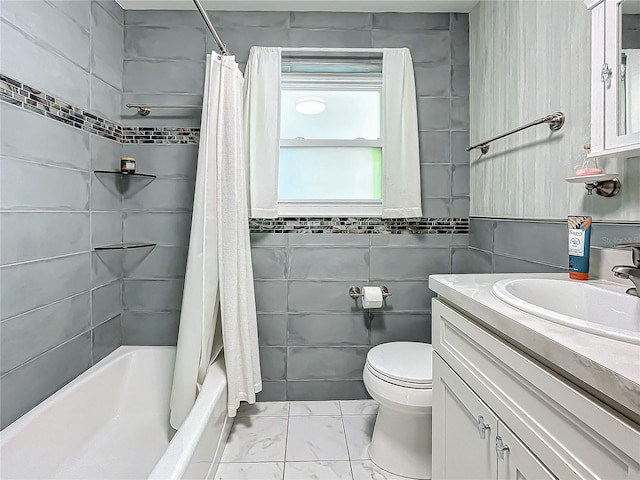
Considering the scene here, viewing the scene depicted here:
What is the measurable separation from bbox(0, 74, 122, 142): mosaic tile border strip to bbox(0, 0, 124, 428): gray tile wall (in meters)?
0.03

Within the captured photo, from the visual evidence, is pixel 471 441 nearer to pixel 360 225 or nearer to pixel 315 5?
pixel 360 225

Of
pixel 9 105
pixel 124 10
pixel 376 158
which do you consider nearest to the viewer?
pixel 9 105

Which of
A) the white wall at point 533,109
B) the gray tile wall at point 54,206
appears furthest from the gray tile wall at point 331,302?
the gray tile wall at point 54,206

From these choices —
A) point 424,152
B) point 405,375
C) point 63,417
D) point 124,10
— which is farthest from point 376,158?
point 63,417

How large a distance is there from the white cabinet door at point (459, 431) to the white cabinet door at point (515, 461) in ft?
0.10

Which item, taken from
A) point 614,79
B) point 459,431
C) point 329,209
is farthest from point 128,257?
point 614,79

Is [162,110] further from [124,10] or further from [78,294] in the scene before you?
[78,294]

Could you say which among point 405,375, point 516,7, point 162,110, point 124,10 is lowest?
point 405,375

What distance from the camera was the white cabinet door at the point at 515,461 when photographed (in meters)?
0.72

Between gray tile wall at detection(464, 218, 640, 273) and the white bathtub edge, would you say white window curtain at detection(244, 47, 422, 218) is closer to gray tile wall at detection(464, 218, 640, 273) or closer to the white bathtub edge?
gray tile wall at detection(464, 218, 640, 273)

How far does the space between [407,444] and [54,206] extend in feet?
6.10

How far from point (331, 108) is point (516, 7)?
1.07 metres

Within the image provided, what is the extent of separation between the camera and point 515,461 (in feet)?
2.60

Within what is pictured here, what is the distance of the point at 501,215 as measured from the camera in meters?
1.89
